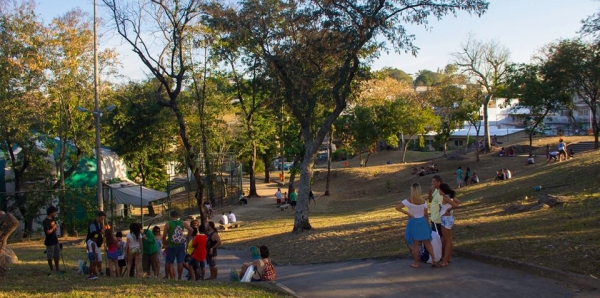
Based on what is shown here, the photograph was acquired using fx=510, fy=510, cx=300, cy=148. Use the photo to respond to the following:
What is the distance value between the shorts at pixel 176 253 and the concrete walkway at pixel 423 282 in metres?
2.09

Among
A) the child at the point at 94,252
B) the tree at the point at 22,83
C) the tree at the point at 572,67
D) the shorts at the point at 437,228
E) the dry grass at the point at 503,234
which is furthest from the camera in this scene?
the tree at the point at 572,67

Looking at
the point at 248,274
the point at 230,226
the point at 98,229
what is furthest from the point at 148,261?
the point at 230,226

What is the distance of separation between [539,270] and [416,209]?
2131 millimetres

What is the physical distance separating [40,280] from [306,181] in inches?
342

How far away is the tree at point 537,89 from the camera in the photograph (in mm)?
32406

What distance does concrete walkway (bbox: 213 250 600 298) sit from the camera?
24.8ft

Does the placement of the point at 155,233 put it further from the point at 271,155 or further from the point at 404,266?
the point at 271,155

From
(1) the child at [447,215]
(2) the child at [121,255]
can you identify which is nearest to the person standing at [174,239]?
(2) the child at [121,255]

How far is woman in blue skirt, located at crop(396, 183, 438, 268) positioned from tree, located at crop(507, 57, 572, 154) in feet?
88.4

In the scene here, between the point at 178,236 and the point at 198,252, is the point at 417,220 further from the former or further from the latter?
the point at 178,236

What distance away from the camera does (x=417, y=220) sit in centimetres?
882

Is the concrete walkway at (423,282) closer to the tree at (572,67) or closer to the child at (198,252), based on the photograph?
the child at (198,252)

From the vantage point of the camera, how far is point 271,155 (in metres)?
48.7

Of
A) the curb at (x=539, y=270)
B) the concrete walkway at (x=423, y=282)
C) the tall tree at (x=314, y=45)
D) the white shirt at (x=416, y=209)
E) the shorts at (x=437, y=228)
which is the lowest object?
the concrete walkway at (x=423, y=282)
